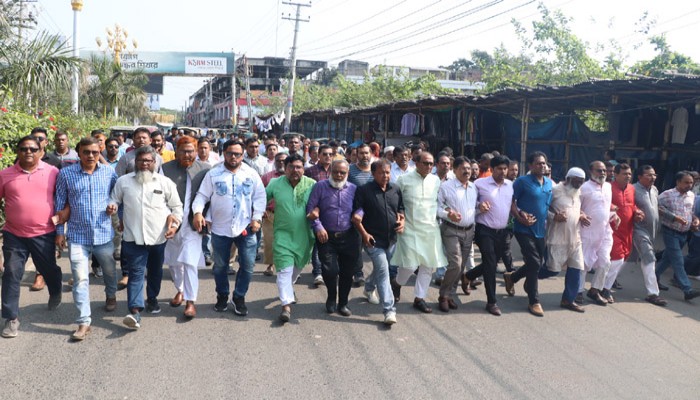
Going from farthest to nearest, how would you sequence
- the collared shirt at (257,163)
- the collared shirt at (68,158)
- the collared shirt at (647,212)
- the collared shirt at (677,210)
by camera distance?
the collared shirt at (257,163) < the collared shirt at (68,158) < the collared shirt at (677,210) < the collared shirt at (647,212)

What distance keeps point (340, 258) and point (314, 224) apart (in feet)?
1.53

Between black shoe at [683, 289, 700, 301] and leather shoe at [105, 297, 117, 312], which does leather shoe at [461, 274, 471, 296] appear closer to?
black shoe at [683, 289, 700, 301]

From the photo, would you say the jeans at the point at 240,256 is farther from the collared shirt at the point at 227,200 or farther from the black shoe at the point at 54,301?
the black shoe at the point at 54,301

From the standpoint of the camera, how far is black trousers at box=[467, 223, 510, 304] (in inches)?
235

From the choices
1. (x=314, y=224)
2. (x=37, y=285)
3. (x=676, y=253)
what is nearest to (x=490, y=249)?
(x=314, y=224)

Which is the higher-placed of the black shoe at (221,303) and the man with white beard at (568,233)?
the man with white beard at (568,233)

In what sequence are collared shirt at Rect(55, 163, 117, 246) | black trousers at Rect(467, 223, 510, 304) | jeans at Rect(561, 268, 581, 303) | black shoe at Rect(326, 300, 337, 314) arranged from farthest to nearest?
jeans at Rect(561, 268, 581, 303), black trousers at Rect(467, 223, 510, 304), black shoe at Rect(326, 300, 337, 314), collared shirt at Rect(55, 163, 117, 246)

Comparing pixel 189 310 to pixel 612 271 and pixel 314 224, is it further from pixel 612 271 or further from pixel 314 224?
pixel 612 271

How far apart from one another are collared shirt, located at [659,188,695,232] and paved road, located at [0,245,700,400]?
50.3 inches

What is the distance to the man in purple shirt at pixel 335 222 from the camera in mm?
5461

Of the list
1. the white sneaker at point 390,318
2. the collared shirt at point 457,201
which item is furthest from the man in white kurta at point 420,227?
the white sneaker at point 390,318

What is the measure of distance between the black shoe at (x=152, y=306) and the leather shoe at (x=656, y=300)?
5.72 m

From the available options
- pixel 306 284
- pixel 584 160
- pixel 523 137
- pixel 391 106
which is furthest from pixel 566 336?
pixel 391 106

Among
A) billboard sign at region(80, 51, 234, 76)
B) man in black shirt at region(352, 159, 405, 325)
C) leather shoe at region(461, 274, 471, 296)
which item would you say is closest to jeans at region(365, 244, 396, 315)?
man in black shirt at region(352, 159, 405, 325)
